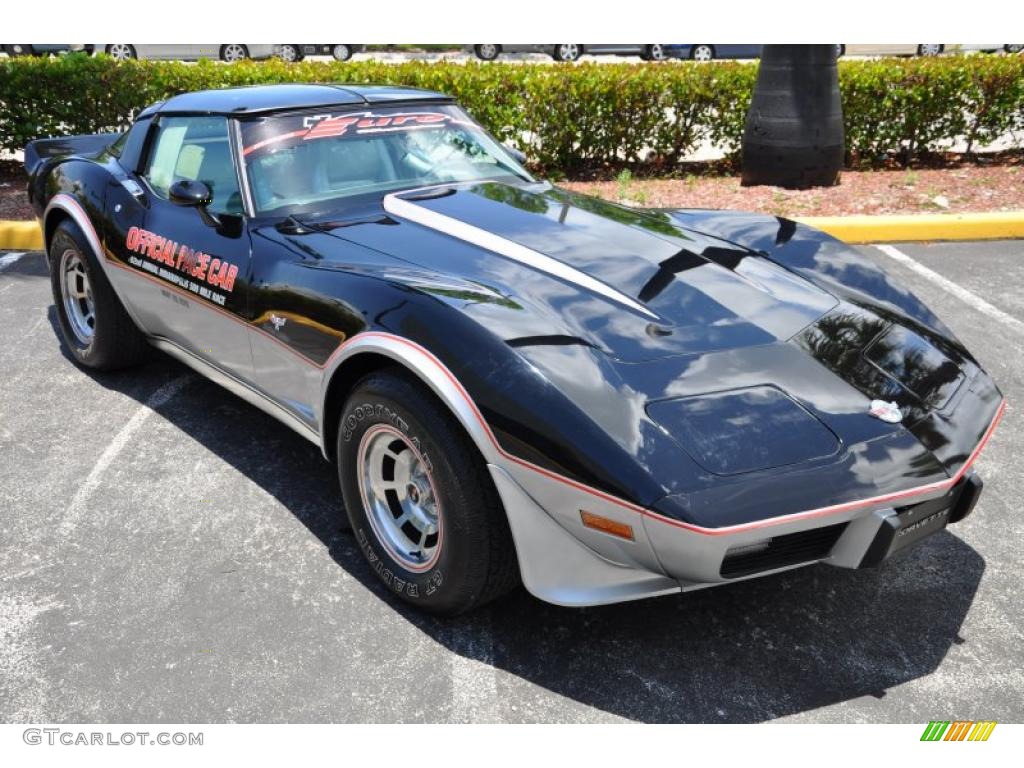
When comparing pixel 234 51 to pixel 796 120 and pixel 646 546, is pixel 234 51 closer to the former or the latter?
pixel 796 120

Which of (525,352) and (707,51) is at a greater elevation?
(525,352)

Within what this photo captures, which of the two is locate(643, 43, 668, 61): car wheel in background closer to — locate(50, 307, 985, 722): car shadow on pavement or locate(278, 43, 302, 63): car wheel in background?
locate(278, 43, 302, 63): car wheel in background

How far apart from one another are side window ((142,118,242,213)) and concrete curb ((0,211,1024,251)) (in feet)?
11.7

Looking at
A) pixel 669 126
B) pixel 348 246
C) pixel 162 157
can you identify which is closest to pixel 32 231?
pixel 162 157

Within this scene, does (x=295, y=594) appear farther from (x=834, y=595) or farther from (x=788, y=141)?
(x=788, y=141)

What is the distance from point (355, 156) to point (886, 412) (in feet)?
7.91

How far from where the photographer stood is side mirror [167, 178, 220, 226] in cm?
368

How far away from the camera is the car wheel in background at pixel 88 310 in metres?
4.51

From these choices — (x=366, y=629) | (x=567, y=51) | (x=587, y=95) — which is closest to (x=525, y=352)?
→ (x=366, y=629)

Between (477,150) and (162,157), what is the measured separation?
57.9 inches

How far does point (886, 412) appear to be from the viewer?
2629 millimetres

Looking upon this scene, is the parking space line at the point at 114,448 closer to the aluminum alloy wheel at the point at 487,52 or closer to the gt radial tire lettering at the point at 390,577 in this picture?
the gt radial tire lettering at the point at 390,577

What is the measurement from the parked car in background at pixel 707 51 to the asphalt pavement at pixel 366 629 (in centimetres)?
2291

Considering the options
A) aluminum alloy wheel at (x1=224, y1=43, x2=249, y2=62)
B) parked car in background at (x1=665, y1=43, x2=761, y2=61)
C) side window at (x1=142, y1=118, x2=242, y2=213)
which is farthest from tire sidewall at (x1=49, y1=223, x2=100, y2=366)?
parked car in background at (x1=665, y1=43, x2=761, y2=61)
